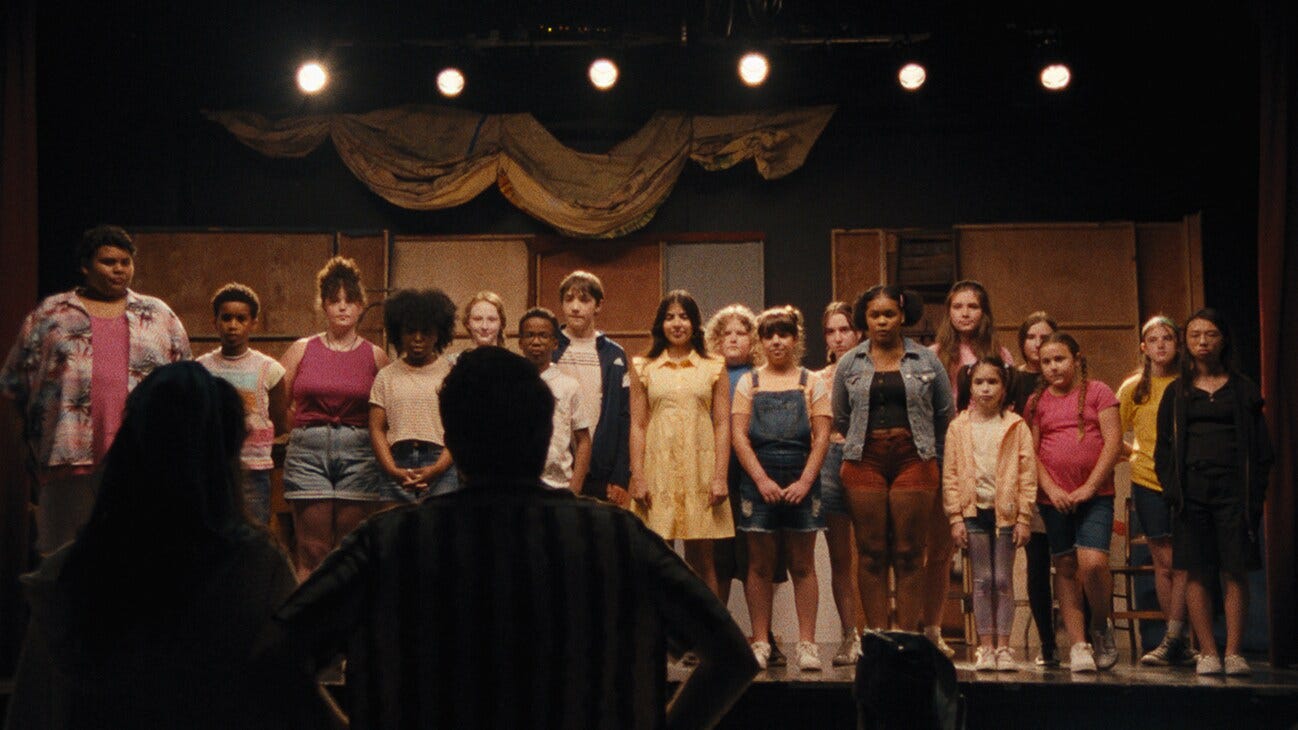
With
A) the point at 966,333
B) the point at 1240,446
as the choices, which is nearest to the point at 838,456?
the point at 966,333

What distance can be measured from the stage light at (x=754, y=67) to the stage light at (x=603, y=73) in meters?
0.85

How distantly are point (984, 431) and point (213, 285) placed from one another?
5789 millimetres

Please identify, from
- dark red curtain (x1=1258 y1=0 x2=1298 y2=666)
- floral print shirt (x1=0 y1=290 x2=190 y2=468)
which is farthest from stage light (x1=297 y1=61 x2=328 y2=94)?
dark red curtain (x1=1258 y1=0 x2=1298 y2=666)

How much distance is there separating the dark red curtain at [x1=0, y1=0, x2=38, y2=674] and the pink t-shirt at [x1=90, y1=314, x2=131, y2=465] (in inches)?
57.0

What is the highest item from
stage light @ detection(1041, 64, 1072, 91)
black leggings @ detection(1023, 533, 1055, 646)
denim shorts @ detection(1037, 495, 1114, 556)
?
stage light @ detection(1041, 64, 1072, 91)

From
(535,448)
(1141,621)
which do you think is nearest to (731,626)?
(535,448)

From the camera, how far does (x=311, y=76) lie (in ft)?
28.0

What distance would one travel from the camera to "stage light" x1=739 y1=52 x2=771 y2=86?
27.3 feet

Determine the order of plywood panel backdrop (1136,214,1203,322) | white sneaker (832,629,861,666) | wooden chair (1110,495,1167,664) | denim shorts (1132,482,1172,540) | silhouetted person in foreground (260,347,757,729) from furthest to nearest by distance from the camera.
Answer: plywood panel backdrop (1136,214,1203,322) < wooden chair (1110,495,1167,664) < denim shorts (1132,482,1172,540) < white sneaker (832,629,861,666) < silhouetted person in foreground (260,347,757,729)

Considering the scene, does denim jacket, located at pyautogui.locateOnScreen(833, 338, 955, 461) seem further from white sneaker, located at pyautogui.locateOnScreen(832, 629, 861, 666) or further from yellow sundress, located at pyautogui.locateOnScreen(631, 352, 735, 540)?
white sneaker, located at pyautogui.locateOnScreen(832, 629, 861, 666)

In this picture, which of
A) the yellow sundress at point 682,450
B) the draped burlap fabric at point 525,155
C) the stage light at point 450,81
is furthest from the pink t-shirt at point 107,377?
the draped burlap fabric at point 525,155

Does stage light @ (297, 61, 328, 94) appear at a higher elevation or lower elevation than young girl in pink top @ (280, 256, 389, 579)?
higher

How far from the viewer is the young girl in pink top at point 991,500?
17.5 ft

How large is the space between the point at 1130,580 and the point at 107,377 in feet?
17.6
